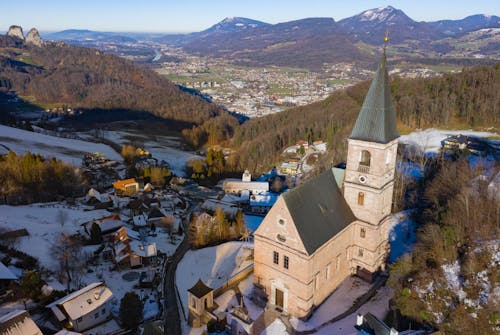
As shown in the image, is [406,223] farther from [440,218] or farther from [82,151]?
[82,151]

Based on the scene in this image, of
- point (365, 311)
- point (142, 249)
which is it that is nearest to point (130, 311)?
point (142, 249)

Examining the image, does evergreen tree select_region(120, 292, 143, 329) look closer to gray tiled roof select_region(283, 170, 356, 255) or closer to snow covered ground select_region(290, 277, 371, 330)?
snow covered ground select_region(290, 277, 371, 330)

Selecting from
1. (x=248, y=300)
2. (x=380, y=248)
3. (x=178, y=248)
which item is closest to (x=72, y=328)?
(x=248, y=300)

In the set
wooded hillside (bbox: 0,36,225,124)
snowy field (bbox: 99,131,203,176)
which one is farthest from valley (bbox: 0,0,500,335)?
wooded hillside (bbox: 0,36,225,124)

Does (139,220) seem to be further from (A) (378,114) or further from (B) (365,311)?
(A) (378,114)

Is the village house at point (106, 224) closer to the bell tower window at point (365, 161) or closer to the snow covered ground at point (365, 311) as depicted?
the snow covered ground at point (365, 311)

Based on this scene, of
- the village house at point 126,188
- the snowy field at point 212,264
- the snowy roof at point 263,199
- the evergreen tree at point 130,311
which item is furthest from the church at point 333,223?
the village house at point 126,188
